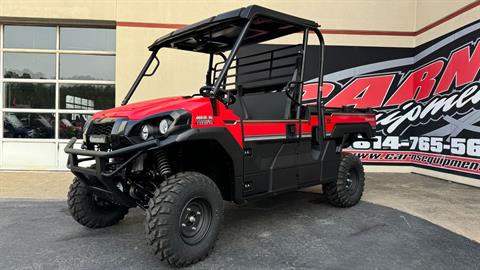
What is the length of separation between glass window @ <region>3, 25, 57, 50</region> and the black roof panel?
18.8 feet

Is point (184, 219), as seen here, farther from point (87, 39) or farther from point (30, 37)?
point (30, 37)

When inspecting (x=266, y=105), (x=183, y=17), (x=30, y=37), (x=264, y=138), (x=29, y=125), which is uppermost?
(x=183, y=17)

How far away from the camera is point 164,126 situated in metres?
3.11

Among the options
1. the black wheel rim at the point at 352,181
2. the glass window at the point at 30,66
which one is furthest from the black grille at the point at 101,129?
the glass window at the point at 30,66

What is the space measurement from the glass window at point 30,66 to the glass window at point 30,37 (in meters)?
0.22

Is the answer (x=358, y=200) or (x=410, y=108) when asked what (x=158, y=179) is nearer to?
(x=358, y=200)

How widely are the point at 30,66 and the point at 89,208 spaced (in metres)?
6.52

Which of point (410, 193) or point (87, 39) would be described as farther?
point (87, 39)

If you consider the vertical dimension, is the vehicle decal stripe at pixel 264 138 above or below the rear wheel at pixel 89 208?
above

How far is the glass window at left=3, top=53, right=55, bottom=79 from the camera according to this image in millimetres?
8852

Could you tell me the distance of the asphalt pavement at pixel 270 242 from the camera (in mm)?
3232

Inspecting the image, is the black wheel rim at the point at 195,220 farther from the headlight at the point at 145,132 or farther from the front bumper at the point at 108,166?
the headlight at the point at 145,132

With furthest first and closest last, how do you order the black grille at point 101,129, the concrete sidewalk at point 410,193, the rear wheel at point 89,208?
the concrete sidewalk at point 410,193 < the rear wheel at point 89,208 < the black grille at point 101,129

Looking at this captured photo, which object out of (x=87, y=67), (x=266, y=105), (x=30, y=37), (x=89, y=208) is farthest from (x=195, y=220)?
(x=30, y=37)
